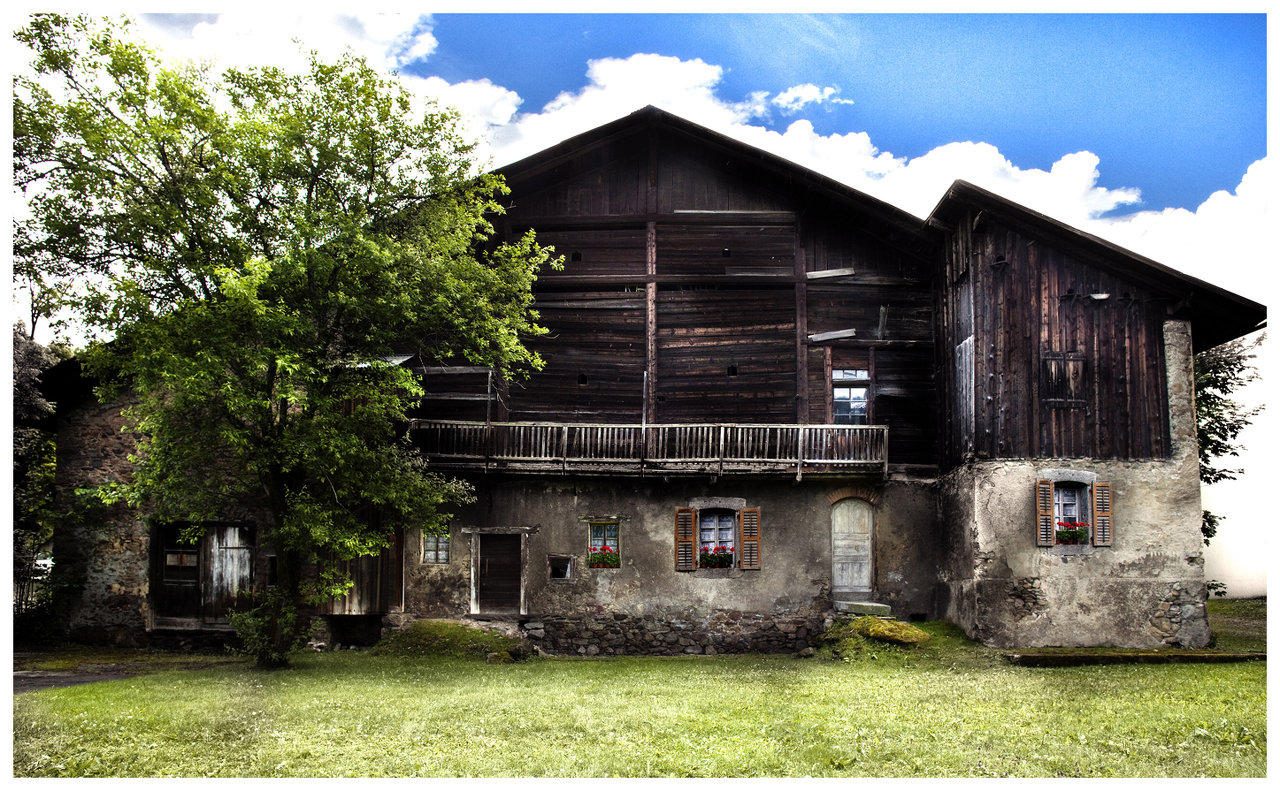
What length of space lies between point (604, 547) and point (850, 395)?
6.47 m

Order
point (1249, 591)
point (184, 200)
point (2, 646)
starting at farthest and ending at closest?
1. point (1249, 591)
2. point (184, 200)
3. point (2, 646)

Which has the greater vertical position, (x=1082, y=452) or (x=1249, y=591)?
(x=1082, y=452)

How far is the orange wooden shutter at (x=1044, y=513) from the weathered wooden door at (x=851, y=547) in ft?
12.3

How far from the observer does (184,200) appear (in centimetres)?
1669

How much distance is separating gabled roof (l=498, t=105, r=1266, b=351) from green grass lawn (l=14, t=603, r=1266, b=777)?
692 cm

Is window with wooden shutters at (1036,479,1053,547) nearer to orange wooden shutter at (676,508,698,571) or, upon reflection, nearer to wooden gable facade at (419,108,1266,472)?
wooden gable facade at (419,108,1266,472)

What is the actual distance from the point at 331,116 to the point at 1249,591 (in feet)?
75.9

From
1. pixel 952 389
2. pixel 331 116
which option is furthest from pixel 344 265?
pixel 952 389

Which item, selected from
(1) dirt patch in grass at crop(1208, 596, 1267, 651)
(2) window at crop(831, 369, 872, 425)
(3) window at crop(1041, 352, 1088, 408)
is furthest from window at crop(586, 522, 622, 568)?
(1) dirt patch in grass at crop(1208, 596, 1267, 651)

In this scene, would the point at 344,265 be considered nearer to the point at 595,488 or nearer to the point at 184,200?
the point at 184,200

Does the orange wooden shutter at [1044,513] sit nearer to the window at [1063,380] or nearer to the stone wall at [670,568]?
the window at [1063,380]

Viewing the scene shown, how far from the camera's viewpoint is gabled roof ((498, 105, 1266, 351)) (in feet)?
64.2

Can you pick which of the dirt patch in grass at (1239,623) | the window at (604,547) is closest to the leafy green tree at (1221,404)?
the dirt patch in grass at (1239,623)

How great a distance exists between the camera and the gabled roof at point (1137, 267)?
63.5ft
